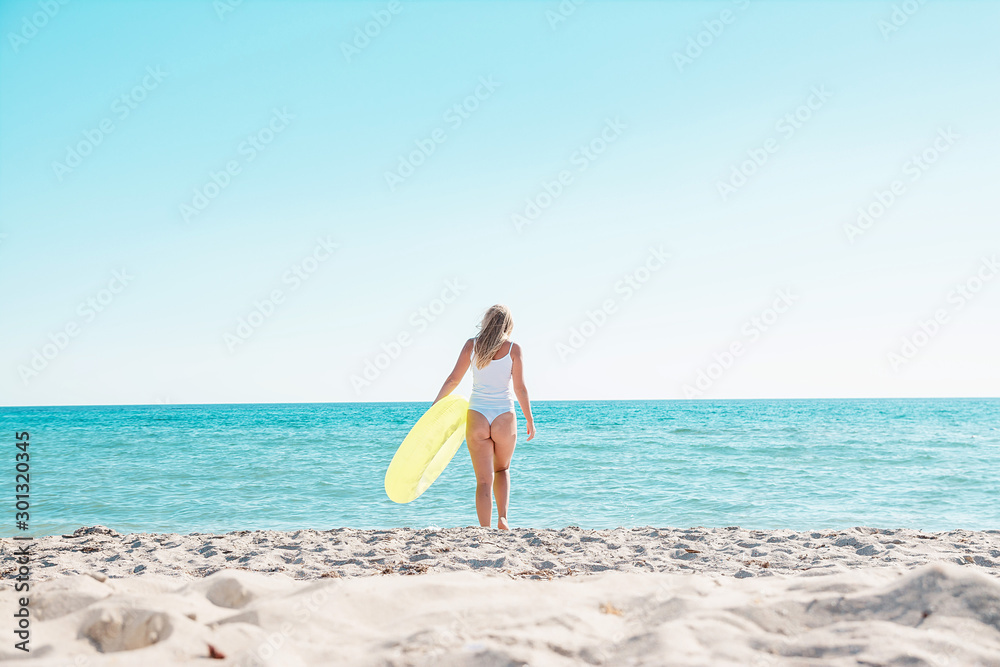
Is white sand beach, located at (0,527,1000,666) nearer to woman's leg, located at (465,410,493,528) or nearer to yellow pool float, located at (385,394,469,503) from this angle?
woman's leg, located at (465,410,493,528)

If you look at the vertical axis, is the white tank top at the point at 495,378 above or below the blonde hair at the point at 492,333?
below

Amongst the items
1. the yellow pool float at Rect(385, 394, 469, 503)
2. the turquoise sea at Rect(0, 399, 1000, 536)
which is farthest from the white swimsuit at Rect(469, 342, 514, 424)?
Result: the turquoise sea at Rect(0, 399, 1000, 536)

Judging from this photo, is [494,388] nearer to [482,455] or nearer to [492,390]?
[492,390]

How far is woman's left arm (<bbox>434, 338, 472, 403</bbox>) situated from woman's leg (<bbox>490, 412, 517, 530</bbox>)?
1.60 feet

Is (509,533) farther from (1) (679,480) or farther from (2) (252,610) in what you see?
(1) (679,480)

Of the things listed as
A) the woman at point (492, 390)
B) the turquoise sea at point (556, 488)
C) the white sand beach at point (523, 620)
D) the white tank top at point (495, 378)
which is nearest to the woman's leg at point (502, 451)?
the woman at point (492, 390)

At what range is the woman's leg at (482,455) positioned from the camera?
4.93 meters

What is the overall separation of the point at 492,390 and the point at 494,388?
2 cm

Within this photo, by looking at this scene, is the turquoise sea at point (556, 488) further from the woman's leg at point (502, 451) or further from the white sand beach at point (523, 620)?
the white sand beach at point (523, 620)

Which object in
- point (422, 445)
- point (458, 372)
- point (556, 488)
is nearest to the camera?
point (458, 372)

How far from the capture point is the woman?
4902 millimetres

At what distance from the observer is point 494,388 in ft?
16.2

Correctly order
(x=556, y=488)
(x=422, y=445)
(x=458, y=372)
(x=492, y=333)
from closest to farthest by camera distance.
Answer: (x=492, y=333)
(x=458, y=372)
(x=422, y=445)
(x=556, y=488)

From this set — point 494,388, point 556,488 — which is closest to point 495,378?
point 494,388
